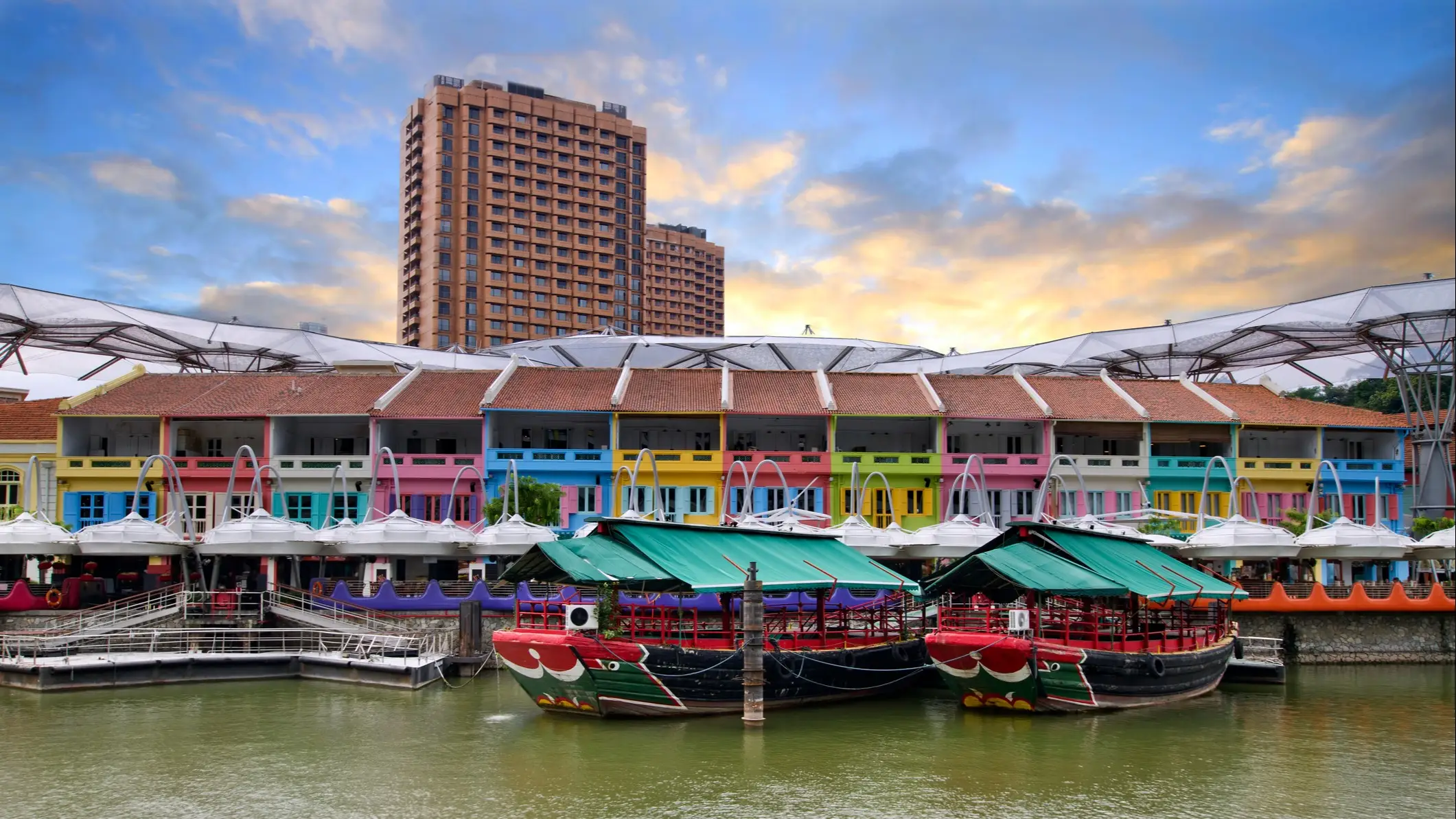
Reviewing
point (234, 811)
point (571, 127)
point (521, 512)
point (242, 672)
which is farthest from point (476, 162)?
point (234, 811)

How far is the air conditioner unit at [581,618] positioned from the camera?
26703mm

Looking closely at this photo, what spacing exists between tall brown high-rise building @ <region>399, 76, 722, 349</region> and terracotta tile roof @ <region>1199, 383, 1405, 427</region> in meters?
61.7

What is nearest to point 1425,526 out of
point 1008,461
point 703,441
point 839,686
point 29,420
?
point 1008,461

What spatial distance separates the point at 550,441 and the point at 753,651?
85.2 feet

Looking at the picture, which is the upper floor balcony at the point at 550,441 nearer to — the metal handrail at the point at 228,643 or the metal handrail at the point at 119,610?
the metal handrail at the point at 228,643

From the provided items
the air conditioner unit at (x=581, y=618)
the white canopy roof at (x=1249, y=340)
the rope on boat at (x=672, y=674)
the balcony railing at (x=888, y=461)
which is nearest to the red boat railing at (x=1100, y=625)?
the rope on boat at (x=672, y=674)

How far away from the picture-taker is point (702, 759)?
2359cm

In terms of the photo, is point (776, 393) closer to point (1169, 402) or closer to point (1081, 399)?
point (1081, 399)

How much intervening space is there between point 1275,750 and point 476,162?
299 feet

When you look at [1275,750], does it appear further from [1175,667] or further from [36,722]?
[36,722]

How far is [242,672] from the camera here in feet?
110

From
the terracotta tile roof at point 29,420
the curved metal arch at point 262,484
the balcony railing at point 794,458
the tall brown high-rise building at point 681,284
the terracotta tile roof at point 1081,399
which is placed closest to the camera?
the curved metal arch at point 262,484

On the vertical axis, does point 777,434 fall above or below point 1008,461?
above

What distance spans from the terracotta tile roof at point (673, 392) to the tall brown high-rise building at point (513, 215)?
50496 millimetres
